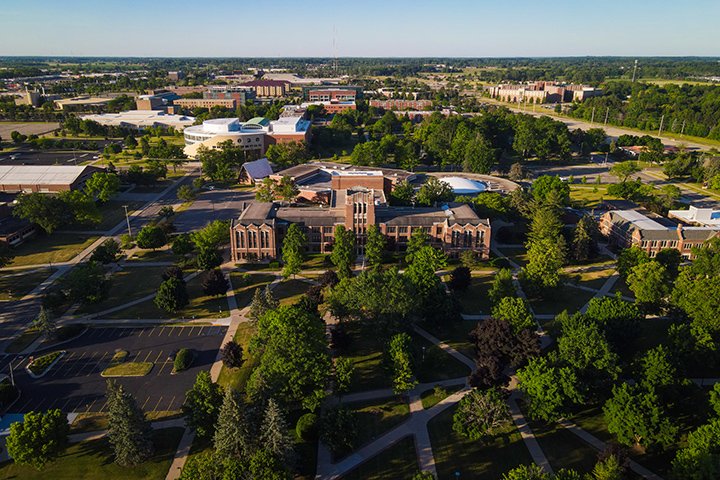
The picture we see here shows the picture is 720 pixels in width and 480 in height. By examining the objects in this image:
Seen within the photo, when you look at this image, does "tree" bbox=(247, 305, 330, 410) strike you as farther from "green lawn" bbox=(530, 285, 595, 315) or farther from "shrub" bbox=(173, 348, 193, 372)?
"green lawn" bbox=(530, 285, 595, 315)

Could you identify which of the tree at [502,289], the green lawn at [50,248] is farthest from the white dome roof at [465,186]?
the green lawn at [50,248]

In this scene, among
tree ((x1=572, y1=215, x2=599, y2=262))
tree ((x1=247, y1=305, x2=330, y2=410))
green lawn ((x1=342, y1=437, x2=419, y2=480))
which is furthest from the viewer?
tree ((x1=572, y1=215, x2=599, y2=262))

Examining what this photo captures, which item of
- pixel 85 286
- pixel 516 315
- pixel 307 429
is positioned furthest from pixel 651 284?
pixel 85 286

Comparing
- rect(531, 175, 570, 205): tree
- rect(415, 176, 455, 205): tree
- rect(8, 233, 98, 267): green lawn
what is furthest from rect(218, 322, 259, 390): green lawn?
rect(531, 175, 570, 205): tree

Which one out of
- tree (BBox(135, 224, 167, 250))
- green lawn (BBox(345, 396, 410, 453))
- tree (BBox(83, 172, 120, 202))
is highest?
tree (BBox(83, 172, 120, 202))

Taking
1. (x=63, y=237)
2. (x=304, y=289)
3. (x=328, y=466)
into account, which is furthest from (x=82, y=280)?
(x=328, y=466)
